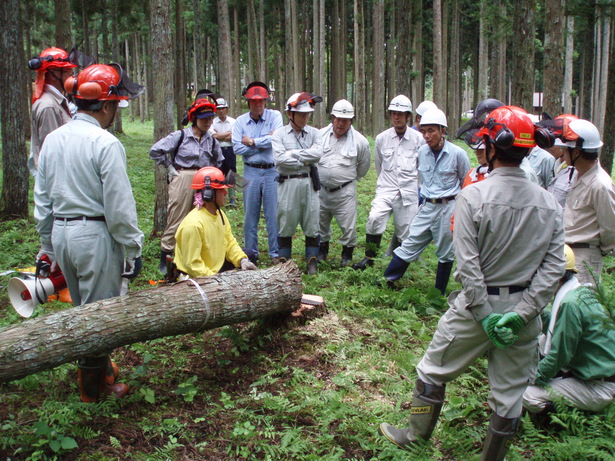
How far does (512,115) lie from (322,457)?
2490 millimetres

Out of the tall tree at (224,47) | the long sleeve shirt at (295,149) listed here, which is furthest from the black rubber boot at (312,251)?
the tall tree at (224,47)

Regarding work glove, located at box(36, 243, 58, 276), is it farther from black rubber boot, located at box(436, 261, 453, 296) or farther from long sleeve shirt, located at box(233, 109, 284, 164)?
black rubber boot, located at box(436, 261, 453, 296)

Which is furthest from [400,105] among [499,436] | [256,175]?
[499,436]

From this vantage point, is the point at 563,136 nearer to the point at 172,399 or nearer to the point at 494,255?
the point at 494,255

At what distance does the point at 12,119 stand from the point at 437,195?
23.3 feet

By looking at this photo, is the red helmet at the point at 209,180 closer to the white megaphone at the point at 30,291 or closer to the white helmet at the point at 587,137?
the white megaphone at the point at 30,291

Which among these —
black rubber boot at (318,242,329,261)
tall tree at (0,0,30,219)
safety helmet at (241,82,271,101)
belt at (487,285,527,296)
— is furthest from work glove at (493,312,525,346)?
tall tree at (0,0,30,219)

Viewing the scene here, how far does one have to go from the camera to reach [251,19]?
2731 cm

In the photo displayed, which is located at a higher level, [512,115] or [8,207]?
[512,115]

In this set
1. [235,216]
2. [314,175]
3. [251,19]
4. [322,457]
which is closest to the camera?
[322,457]

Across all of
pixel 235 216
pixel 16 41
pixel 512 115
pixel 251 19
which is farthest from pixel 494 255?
pixel 251 19

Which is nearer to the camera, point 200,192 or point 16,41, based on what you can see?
point 200,192

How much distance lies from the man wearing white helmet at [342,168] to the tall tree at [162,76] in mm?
2552

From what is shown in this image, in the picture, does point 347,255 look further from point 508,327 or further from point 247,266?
point 508,327
